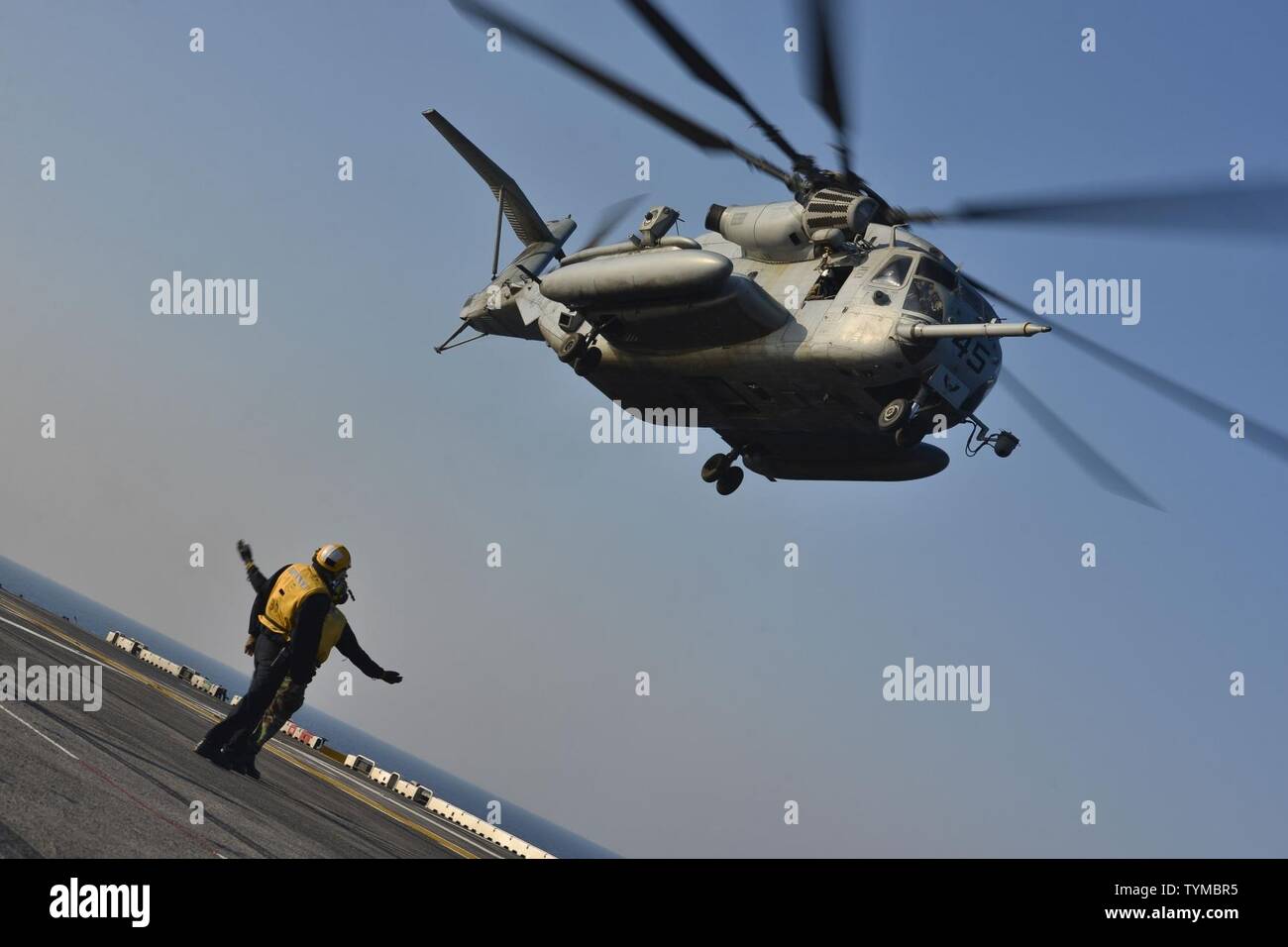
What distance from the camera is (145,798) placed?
7477 millimetres

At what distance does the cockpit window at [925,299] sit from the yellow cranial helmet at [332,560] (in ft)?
34.8

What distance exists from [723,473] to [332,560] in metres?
13.0

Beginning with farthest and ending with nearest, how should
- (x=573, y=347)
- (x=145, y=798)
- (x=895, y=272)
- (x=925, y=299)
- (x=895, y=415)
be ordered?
(x=573, y=347) → (x=895, y=272) → (x=895, y=415) → (x=925, y=299) → (x=145, y=798)

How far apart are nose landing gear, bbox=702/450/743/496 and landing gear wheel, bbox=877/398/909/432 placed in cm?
437

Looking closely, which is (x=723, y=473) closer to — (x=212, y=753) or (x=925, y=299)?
(x=925, y=299)

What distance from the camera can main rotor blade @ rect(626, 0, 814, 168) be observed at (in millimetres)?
13242

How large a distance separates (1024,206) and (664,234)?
24.0 ft

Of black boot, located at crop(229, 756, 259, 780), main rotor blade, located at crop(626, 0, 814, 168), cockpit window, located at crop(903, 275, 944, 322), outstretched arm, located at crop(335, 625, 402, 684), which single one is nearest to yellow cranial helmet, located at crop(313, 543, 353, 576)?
outstretched arm, located at crop(335, 625, 402, 684)

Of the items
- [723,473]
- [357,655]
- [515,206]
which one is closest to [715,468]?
[723,473]

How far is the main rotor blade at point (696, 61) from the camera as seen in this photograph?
43.4 ft

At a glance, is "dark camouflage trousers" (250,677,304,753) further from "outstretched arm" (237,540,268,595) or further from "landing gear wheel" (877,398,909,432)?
"landing gear wheel" (877,398,909,432)
